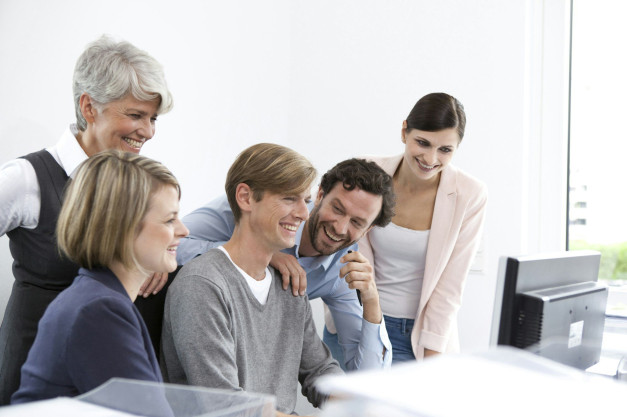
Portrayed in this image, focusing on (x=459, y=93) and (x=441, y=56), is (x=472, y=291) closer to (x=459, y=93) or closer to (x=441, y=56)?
(x=459, y=93)

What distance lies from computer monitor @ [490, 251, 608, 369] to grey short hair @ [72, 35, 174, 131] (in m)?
0.84

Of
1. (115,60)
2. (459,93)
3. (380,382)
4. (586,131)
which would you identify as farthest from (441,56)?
(380,382)

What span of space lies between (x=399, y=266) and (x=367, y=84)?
1.01 meters

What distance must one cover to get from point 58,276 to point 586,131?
2158 millimetres

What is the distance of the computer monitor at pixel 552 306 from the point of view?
1.13 meters

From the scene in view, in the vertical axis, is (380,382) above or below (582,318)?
above

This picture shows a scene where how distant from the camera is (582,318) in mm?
1292

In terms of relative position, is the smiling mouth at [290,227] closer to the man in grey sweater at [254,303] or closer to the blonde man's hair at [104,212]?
the man in grey sweater at [254,303]

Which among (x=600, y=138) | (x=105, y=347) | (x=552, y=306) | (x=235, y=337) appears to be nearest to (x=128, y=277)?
(x=105, y=347)

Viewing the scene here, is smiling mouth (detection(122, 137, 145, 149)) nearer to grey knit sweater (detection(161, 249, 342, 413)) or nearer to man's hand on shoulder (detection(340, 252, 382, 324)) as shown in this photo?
grey knit sweater (detection(161, 249, 342, 413))

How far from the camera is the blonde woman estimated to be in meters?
0.95

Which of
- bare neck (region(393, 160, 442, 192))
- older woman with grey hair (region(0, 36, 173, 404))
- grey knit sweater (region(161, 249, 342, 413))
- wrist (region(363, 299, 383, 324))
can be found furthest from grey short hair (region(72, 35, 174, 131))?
bare neck (region(393, 160, 442, 192))

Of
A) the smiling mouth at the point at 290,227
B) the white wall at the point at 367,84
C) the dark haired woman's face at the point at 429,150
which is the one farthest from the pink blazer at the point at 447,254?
the smiling mouth at the point at 290,227

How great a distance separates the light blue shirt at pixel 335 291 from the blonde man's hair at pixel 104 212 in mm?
550
